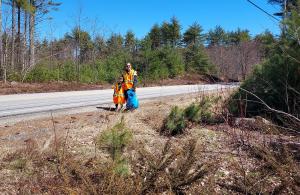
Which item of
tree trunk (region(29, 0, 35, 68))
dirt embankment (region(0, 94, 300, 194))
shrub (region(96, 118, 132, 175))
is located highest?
tree trunk (region(29, 0, 35, 68))

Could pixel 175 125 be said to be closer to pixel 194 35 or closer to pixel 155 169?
pixel 155 169

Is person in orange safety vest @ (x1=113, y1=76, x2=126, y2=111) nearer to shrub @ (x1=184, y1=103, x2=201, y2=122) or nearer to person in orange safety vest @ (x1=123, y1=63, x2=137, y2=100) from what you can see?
person in orange safety vest @ (x1=123, y1=63, x2=137, y2=100)

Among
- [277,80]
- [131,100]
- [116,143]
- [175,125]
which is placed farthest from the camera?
[131,100]

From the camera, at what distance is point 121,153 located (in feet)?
16.0

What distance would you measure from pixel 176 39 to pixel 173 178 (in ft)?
155

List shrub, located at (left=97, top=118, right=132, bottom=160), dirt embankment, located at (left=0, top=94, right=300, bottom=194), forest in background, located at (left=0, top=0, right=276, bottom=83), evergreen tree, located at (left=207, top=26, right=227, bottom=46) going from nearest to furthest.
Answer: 1. dirt embankment, located at (left=0, top=94, right=300, bottom=194)
2. shrub, located at (left=97, top=118, right=132, bottom=160)
3. forest in background, located at (left=0, top=0, right=276, bottom=83)
4. evergreen tree, located at (left=207, top=26, right=227, bottom=46)

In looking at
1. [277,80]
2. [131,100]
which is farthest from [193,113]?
[131,100]

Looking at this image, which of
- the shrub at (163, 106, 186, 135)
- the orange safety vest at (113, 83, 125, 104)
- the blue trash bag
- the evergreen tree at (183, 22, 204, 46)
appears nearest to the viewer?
the shrub at (163, 106, 186, 135)

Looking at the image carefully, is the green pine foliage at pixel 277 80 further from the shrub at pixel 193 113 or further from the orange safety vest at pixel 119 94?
the orange safety vest at pixel 119 94

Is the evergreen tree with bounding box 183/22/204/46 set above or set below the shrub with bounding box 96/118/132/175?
above

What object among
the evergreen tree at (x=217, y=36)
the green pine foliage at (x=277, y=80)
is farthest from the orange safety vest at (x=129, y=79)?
the evergreen tree at (x=217, y=36)

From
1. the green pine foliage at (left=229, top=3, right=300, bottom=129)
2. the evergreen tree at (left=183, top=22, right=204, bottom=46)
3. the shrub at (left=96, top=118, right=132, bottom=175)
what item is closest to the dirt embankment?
→ the shrub at (left=96, top=118, right=132, bottom=175)

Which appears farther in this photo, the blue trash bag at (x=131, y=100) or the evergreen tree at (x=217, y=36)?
the evergreen tree at (x=217, y=36)

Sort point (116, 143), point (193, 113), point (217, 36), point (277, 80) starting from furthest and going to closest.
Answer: point (217, 36), point (277, 80), point (193, 113), point (116, 143)
